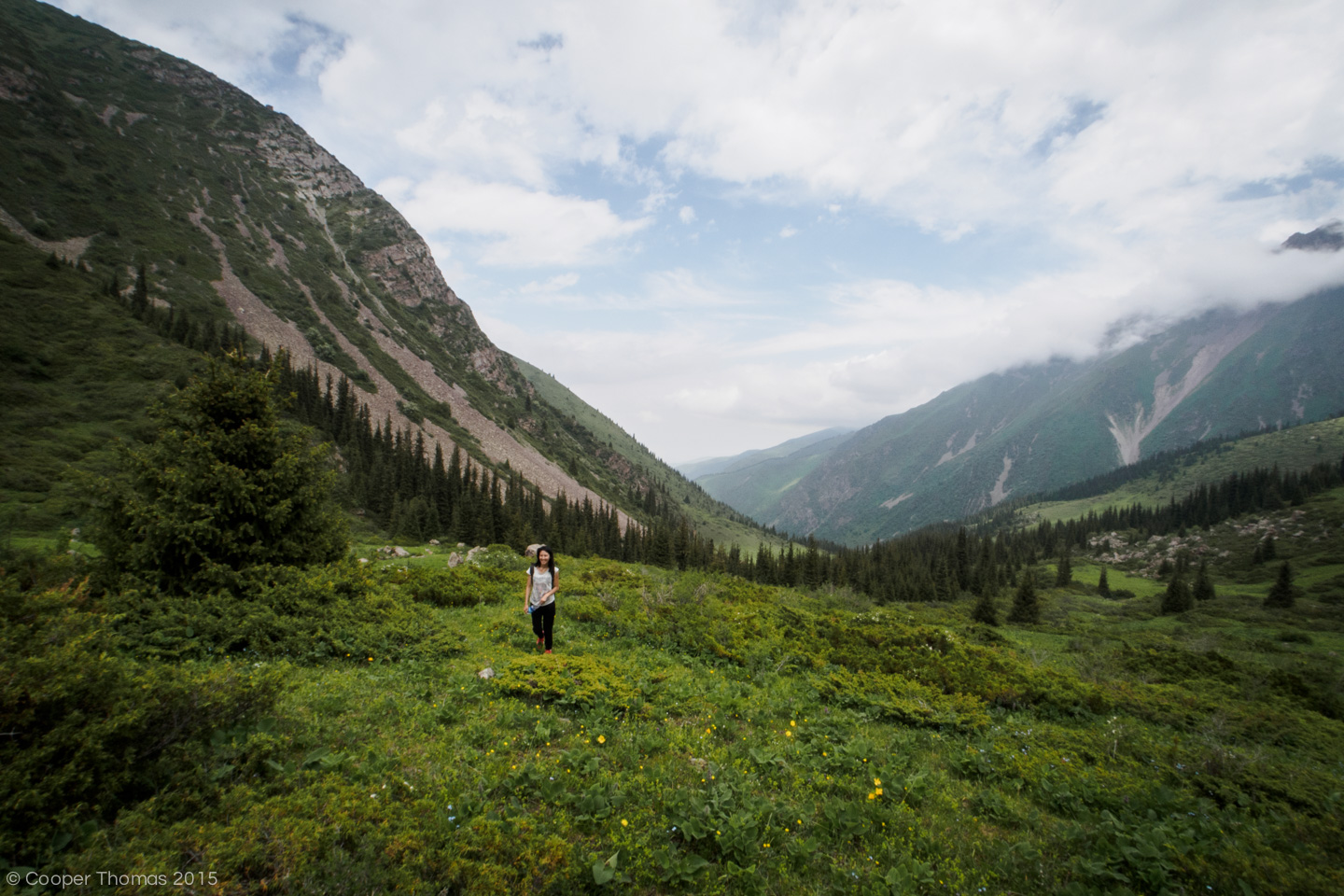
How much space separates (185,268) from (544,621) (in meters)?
120

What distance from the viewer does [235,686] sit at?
6.33 metres

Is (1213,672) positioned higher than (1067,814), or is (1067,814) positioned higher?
(1067,814)

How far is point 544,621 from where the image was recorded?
13164 millimetres

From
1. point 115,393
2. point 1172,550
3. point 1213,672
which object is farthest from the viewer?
point 1172,550

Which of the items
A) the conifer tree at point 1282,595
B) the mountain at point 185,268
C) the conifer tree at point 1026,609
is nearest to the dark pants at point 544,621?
the mountain at point 185,268

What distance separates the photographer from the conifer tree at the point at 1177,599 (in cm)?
5544

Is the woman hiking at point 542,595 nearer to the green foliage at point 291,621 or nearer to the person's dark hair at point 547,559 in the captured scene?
the person's dark hair at point 547,559

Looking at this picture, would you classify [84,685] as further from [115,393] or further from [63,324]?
[63,324]

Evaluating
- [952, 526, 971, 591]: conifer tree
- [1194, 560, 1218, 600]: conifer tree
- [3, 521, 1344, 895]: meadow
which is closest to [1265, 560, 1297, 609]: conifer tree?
[1194, 560, 1218, 600]: conifer tree

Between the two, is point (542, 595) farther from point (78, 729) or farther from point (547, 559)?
point (78, 729)

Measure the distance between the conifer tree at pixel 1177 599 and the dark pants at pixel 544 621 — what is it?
7450cm

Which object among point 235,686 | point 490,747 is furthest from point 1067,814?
point 235,686

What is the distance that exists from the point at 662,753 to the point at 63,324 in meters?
76.1

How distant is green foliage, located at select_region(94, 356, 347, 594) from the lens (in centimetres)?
1116
